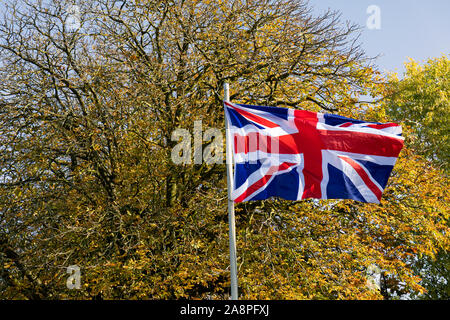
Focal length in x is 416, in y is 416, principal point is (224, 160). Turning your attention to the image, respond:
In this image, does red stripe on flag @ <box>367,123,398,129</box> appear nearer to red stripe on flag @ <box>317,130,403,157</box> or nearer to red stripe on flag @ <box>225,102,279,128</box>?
red stripe on flag @ <box>317,130,403,157</box>

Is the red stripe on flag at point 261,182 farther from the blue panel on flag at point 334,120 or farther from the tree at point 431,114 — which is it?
the tree at point 431,114

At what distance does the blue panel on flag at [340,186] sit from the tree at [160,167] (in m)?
4.20

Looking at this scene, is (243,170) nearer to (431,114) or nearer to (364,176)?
(364,176)

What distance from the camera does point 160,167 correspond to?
39.3ft

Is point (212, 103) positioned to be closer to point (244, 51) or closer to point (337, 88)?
point (244, 51)

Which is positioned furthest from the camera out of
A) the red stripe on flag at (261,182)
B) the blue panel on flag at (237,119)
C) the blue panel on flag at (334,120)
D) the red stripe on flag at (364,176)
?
the blue panel on flag at (334,120)

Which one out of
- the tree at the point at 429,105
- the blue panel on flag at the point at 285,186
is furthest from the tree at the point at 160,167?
the tree at the point at 429,105

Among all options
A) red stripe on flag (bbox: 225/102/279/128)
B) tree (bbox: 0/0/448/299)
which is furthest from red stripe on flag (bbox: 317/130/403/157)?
tree (bbox: 0/0/448/299)

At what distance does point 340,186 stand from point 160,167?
6307 millimetres

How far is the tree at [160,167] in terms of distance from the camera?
1063cm
